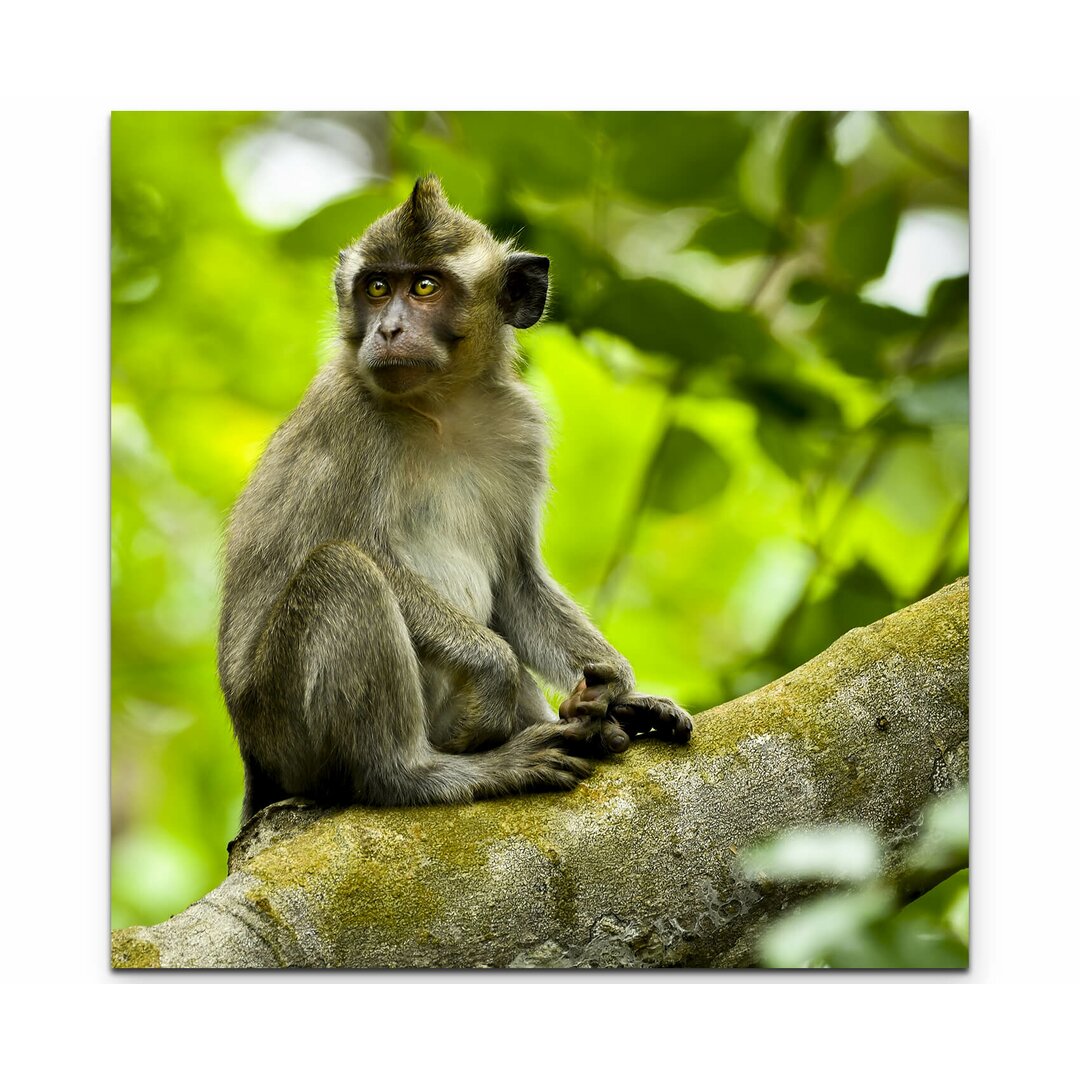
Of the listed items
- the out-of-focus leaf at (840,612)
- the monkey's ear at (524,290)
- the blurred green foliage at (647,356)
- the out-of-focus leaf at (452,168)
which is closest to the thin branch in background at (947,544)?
the blurred green foliage at (647,356)

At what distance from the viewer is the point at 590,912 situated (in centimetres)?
470

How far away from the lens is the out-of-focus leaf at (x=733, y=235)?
18.8ft

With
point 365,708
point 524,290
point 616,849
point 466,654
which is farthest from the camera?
point 524,290

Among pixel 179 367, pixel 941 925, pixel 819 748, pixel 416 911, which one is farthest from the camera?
pixel 179 367

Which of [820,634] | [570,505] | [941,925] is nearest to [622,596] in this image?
[570,505]

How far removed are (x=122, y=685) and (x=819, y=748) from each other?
9.41 ft

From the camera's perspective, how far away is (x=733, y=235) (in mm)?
5750

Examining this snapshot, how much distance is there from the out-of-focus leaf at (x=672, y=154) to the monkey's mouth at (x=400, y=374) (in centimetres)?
119

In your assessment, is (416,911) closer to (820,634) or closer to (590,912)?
(590,912)

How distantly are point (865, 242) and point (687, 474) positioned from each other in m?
1.26

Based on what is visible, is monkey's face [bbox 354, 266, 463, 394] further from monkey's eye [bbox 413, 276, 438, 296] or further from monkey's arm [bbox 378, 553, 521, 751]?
monkey's arm [bbox 378, 553, 521, 751]

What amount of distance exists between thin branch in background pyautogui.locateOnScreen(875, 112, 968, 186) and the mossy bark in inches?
77.8

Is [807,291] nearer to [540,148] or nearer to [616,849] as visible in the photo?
[540,148]

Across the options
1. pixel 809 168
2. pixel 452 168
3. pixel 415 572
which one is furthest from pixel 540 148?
pixel 415 572
